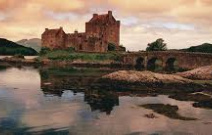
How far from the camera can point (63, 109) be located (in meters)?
37.4

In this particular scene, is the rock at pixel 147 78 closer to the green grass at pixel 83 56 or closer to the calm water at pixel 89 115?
the calm water at pixel 89 115

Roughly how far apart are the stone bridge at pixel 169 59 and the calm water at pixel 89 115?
176 ft

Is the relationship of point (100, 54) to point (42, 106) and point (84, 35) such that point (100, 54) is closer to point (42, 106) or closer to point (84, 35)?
point (84, 35)

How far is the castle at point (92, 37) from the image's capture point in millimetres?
128625

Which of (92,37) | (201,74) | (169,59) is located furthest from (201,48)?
(201,74)

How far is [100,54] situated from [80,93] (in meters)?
72.3

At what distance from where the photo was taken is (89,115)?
3456 centimetres

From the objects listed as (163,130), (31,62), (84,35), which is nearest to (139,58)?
(84,35)

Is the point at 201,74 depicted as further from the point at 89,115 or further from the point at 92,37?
the point at 92,37

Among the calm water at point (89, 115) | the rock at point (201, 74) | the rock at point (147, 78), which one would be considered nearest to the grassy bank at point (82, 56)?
the rock at point (201, 74)

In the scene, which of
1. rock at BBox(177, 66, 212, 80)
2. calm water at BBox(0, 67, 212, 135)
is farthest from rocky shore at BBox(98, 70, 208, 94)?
rock at BBox(177, 66, 212, 80)

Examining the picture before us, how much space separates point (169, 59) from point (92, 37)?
2848 cm

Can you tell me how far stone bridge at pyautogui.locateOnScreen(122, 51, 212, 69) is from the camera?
97.8m

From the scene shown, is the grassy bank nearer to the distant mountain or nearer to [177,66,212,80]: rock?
the distant mountain
